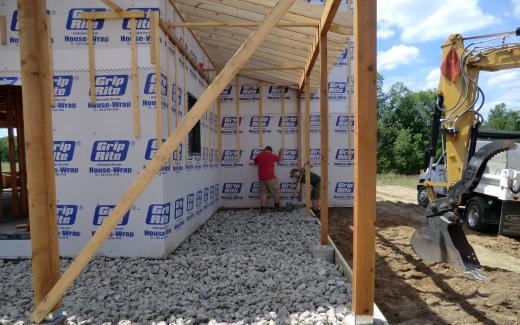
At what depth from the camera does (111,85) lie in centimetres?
479

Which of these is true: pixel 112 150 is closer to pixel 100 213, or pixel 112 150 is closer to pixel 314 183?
pixel 100 213

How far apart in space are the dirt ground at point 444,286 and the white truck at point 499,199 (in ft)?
1.03

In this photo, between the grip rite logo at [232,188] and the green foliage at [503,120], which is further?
the green foliage at [503,120]

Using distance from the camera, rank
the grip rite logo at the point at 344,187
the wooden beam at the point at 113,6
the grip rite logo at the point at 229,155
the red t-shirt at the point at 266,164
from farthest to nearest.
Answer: the grip rite logo at the point at 344,187, the grip rite logo at the point at 229,155, the red t-shirt at the point at 266,164, the wooden beam at the point at 113,6

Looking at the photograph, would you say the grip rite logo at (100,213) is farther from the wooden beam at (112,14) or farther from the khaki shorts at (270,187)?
the khaki shorts at (270,187)

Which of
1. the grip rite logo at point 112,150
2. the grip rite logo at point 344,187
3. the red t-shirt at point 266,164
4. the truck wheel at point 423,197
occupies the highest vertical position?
the grip rite logo at point 112,150

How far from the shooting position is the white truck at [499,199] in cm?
632

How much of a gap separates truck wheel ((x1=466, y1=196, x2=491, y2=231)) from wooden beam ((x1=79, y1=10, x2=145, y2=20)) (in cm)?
726

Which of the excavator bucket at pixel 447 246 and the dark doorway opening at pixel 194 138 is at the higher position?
the dark doorway opening at pixel 194 138

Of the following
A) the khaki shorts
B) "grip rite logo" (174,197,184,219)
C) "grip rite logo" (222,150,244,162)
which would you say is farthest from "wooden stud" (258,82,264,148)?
"grip rite logo" (174,197,184,219)

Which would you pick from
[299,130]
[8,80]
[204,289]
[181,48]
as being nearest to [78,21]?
[8,80]

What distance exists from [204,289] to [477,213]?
6.26m

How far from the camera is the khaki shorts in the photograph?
30.5ft

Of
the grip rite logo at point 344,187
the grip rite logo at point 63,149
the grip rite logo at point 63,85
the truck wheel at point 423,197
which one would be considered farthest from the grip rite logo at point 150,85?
the truck wheel at point 423,197
